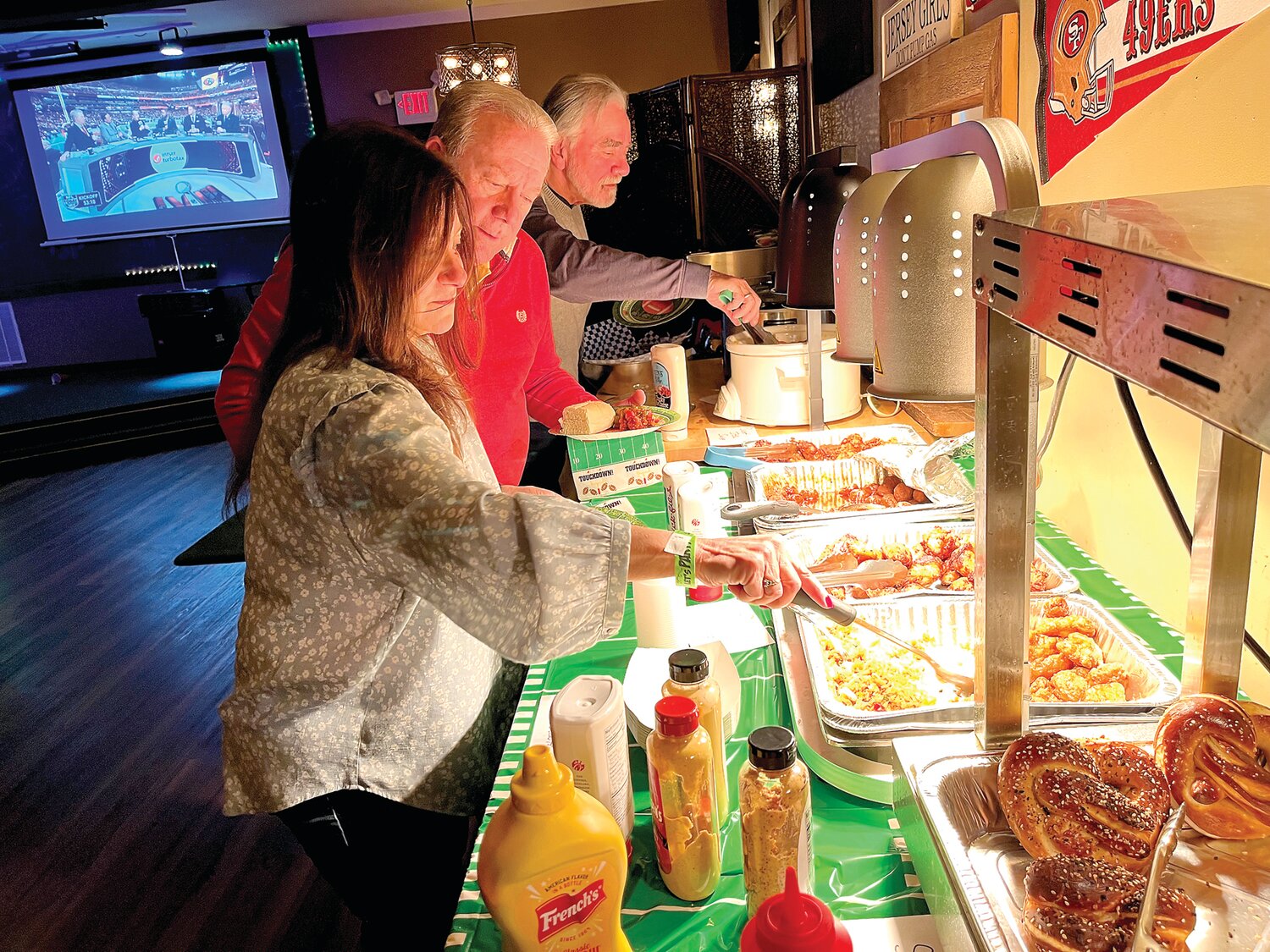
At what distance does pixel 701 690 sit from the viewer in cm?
98

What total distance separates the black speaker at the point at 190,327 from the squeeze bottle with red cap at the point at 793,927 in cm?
924

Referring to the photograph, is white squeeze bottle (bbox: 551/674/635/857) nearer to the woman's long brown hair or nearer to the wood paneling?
the woman's long brown hair

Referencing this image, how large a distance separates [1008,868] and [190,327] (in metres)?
9.53

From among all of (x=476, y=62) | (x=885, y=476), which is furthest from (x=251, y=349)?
(x=476, y=62)

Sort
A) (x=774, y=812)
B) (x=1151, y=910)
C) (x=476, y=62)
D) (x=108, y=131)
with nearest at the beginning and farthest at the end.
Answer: (x=1151, y=910) → (x=774, y=812) → (x=476, y=62) → (x=108, y=131)

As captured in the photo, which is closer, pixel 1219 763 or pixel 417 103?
pixel 1219 763

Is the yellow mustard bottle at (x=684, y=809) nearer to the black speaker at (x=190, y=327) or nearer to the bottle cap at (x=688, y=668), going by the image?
the bottle cap at (x=688, y=668)

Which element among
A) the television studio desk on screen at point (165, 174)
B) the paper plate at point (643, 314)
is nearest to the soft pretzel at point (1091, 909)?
the paper plate at point (643, 314)

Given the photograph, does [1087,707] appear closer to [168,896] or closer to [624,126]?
[624,126]

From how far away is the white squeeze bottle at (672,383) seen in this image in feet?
8.34

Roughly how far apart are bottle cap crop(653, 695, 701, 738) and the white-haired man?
1.73 meters

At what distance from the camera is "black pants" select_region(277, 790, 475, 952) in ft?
4.02

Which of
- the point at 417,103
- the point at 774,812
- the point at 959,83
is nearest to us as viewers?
the point at 774,812

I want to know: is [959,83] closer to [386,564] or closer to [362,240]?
[362,240]
